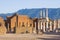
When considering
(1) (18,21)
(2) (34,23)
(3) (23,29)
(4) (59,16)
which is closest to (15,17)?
(1) (18,21)

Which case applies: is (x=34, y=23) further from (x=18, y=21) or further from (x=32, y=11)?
(x=32, y=11)

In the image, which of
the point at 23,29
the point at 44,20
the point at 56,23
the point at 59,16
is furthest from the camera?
the point at 59,16

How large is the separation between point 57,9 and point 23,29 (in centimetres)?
3688

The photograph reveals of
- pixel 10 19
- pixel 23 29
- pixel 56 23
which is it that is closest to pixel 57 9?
pixel 56 23

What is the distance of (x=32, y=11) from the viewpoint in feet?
295

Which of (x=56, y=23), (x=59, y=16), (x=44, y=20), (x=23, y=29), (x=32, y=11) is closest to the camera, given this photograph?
(x=23, y=29)

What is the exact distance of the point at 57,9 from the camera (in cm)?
8725

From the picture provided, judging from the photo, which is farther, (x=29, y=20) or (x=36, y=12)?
(x=36, y=12)

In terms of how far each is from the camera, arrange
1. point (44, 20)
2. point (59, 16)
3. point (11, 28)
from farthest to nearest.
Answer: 1. point (59, 16)
2. point (44, 20)
3. point (11, 28)

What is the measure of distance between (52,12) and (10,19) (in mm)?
25610

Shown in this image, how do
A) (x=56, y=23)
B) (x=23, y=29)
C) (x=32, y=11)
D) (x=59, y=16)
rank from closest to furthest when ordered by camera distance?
(x=23, y=29), (x=56, y=23), (x=59, y=16), (x=32, y=11)

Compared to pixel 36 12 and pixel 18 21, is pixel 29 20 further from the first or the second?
pixel 36 12

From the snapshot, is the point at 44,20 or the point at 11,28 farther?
the point at 44,20

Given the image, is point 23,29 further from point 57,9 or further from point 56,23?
point 57,9
